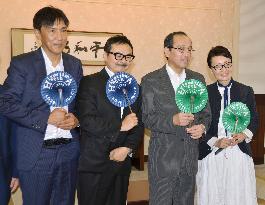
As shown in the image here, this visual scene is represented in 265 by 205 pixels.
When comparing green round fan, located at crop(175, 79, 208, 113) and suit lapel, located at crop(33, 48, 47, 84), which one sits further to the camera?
green round fan, located at crop(175, 79, 208, 113)

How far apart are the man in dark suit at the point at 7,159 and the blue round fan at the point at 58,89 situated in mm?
329

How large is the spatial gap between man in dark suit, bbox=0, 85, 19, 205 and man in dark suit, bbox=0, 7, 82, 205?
74mm

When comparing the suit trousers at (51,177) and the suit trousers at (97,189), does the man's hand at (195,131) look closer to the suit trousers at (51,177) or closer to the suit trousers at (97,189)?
the suit trousers at (97,189)

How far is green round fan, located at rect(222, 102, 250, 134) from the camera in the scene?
2.83m

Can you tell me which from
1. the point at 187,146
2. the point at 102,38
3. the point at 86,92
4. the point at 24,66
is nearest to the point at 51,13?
the point at 24,66

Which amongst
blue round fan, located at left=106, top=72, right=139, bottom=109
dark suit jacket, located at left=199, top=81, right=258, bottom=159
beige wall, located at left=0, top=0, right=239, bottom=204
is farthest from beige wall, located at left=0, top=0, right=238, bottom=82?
blue round fan, located at left=106, top=72, right=139, bottom=109

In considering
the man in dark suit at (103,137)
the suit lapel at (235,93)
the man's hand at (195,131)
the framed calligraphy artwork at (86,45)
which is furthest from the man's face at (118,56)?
the framed calligraphy artwork at (86,45)

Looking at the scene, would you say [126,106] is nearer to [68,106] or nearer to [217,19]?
[68,106]

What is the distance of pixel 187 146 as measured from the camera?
110 inches

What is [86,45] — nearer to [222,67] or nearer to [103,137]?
[222,67]

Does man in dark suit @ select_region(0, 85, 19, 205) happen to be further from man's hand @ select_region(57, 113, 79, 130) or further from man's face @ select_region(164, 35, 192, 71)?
man's face @ select_region(164, 35, 192, 71)

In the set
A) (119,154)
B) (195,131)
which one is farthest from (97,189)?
(195,131)

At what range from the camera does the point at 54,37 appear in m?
2.47

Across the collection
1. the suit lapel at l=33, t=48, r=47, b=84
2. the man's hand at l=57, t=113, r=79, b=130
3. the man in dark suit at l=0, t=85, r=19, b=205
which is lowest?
the man in dark suit at l=0, t=85, r=19, b=205
